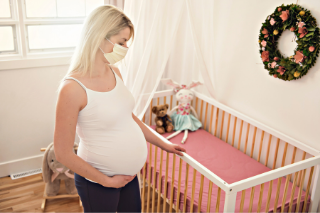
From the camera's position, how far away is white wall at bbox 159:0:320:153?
1.96 metres

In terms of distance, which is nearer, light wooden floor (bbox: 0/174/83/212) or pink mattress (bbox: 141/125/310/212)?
pink mattress (bbox: 141/125/310/212)

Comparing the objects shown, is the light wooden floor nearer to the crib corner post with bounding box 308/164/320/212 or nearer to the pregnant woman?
the pregnant woman

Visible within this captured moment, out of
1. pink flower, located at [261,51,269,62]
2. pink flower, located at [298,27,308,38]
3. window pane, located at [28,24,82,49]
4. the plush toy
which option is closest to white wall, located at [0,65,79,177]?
window pane, located at [28,24,82,49]

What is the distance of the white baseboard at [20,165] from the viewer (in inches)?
106

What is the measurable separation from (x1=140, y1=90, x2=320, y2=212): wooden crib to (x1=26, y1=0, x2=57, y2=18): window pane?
1.25 metres

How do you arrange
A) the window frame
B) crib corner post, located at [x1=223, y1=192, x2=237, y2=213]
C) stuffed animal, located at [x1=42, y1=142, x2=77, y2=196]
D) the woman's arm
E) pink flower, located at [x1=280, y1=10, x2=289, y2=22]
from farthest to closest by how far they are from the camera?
1. the window frame
2. stuffed animal, located at [x1=42, y1=142, x2=77, y2=196]
3. pink flower, located at [x1=280, y1=10, x2=289, y2=22]
4. crib corner post, located at [x1=223, y1=192, x2=237, y2=213]
5. the woman's arm

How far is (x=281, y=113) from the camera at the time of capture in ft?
7.07

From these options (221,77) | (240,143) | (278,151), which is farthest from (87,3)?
(278,151)

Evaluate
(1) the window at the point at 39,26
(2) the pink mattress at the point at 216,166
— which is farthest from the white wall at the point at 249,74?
(1) the window at the point at 39,26

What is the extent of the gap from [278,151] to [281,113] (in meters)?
0.28

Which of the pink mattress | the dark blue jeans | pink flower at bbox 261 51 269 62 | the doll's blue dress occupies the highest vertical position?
pink flower at bbox 261 51 269 62

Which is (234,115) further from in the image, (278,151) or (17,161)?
(17,161)

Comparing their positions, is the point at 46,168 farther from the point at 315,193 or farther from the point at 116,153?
the point at 315,193

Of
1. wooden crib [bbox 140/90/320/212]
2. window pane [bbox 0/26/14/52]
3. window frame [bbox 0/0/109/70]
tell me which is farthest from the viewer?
window pane [bbox 0/26/14/52]
